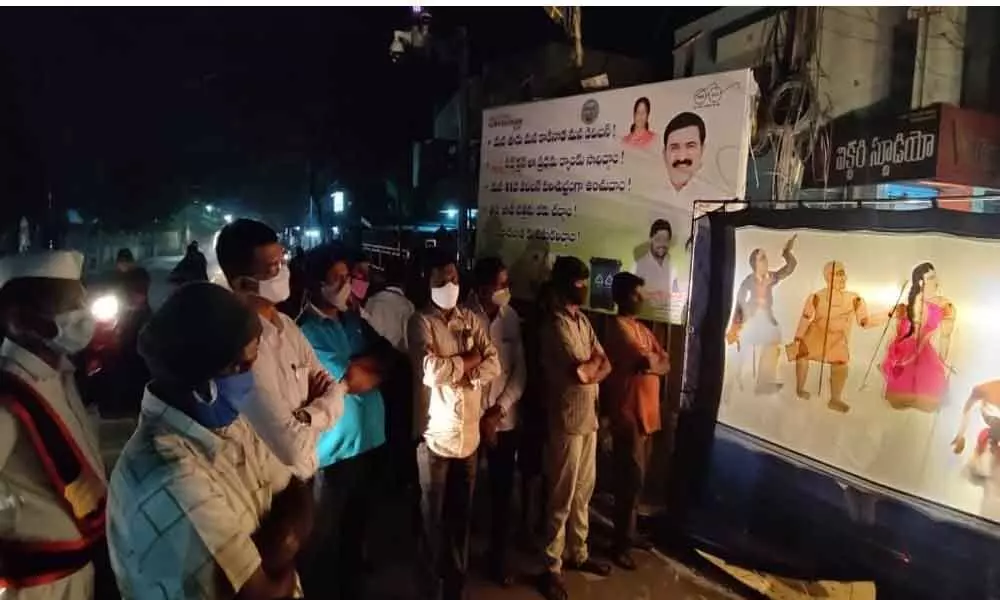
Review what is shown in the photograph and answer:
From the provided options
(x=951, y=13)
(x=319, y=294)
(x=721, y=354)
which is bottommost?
(x=721, y=354)

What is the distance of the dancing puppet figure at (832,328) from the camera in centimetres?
423

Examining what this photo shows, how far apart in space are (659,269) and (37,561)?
14.3 ft

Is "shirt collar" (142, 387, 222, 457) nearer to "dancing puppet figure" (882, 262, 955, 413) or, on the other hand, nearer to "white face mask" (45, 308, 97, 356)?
"white face mask" (45, 308, 97, 356)

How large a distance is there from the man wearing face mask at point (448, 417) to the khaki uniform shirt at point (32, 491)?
6.22ft

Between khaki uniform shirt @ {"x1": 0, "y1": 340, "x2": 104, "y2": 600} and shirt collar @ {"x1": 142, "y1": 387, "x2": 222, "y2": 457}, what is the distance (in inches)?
32.4

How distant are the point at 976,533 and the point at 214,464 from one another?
3691 millimetres

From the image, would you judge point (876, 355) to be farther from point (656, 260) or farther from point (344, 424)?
point (344, 424)

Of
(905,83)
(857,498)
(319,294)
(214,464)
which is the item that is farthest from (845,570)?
(905,83)

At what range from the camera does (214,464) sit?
1817 millimetres

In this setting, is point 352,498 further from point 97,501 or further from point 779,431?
point 779,431

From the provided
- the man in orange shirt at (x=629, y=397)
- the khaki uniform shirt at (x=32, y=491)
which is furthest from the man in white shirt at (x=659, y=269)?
the khaki uniform shirt at (x=32, y=491)

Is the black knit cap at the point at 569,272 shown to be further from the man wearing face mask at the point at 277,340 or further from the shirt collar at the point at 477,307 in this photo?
the man wearing face mask at the point at 277,340

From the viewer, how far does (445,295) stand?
4242 millimetres

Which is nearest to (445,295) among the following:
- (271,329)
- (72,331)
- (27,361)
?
(271,329)
